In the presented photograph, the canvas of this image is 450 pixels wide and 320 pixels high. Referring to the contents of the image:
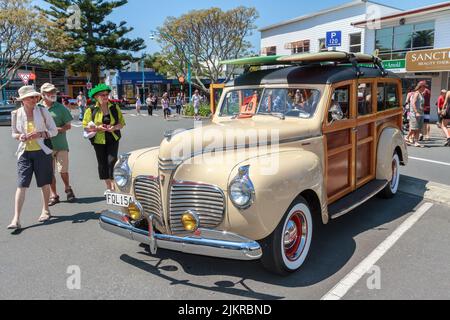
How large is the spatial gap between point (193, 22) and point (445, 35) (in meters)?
A: 21.9

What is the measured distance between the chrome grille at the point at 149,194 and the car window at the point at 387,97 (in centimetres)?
365

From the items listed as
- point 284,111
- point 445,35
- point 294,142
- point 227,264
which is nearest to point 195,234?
point 227,264

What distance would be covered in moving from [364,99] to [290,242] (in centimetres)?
248

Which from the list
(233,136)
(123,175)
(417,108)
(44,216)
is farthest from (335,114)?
(417,108)

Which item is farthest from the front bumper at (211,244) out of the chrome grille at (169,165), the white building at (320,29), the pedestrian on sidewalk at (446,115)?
the white building at (320,29)

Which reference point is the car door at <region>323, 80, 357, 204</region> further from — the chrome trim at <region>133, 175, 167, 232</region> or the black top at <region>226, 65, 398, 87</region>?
the chrome trim at <region>133, 175, 167, 232</region>

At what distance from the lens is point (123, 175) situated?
3.95 meters

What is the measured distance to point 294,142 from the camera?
13.0 ft

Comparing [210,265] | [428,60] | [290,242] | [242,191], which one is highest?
[428,60]

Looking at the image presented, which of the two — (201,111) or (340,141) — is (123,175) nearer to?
(340,141)

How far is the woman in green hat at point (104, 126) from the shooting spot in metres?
5.48

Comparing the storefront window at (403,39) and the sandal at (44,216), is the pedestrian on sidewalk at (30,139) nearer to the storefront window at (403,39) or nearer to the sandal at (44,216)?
the sandal at (44,216)

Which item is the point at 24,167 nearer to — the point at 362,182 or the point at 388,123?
the point at 362,182

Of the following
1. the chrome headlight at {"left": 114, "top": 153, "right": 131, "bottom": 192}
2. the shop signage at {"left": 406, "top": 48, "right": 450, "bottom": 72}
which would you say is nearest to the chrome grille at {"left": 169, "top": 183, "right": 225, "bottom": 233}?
the chrome headlight at {"left": 114, "top": 153, "right": 131, "bottom": 192}
